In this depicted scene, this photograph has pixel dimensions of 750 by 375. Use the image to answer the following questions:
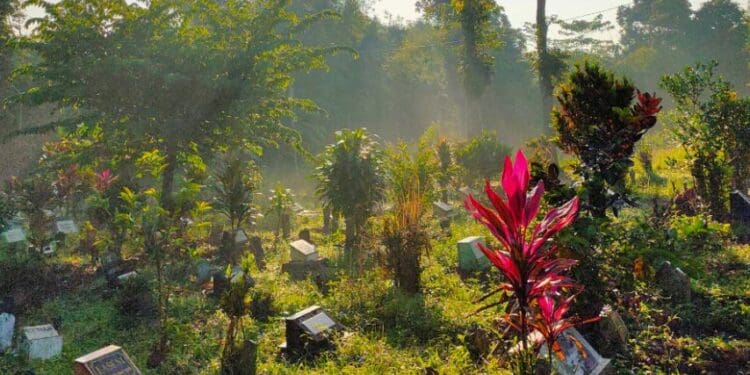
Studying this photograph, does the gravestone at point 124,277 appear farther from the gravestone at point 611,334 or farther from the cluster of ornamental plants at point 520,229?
the cluster of ornamental plants at point 520,229

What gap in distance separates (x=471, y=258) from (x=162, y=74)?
7.71m

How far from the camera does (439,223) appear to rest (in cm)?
1170

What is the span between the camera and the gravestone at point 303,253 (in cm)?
900

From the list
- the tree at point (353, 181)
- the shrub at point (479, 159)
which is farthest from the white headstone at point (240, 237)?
the shrub at point (479, 159)

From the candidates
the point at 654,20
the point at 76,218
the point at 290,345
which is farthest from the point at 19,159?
the point at 654,20

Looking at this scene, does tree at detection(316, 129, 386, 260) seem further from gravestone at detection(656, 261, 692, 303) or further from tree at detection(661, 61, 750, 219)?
tree at detection(661, 61, 750, 219)

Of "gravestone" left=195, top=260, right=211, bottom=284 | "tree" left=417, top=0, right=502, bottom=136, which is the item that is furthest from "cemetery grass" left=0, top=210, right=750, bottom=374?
"tree" left=417, top=0, right=502, bottom=136

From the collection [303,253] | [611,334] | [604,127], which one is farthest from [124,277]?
[604,127]

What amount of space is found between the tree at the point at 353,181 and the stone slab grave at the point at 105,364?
228 inches

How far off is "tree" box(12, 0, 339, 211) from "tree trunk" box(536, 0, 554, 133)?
7464 mm

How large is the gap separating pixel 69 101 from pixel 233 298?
8909 millimetres

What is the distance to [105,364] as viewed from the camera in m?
4.45

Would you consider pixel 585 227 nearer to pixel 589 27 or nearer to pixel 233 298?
pixel 233 298

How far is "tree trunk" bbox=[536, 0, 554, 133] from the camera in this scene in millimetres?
16422
